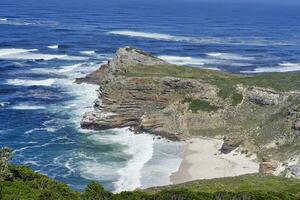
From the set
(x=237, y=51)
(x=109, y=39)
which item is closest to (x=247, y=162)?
(x=237, y=51)

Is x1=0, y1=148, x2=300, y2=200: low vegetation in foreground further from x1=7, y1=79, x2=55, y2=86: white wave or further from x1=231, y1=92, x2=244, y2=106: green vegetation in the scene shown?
x1=7, y1=79, x2=55, y2=86: white wave

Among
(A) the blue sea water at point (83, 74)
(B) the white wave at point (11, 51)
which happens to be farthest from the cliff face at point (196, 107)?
(B) the white wave at point (11, 51)

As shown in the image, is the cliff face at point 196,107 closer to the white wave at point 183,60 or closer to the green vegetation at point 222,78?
the green vegetation at point 222,78

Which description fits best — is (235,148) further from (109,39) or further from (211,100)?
(109,39)

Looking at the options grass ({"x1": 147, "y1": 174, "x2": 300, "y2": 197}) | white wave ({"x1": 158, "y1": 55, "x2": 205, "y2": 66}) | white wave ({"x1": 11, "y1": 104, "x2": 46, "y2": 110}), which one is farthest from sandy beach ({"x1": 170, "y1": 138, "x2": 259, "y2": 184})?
white wave ({"x1": 158, "y1": 55, "x2": 205, "y2": 66})

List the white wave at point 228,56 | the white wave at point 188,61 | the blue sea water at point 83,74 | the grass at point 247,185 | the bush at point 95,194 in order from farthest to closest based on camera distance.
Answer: the white wave at point 228,56 < the white wave at point 188,61 < the blue sea water at point 83,74 < the grass at point 247,185 < the bush at point 95,194

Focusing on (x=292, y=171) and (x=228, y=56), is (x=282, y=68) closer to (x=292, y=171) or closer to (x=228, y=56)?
(x=228, y=56)

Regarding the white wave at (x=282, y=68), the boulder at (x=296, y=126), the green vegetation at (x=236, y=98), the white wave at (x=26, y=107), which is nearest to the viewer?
the boulder at (x=296, y=126)
